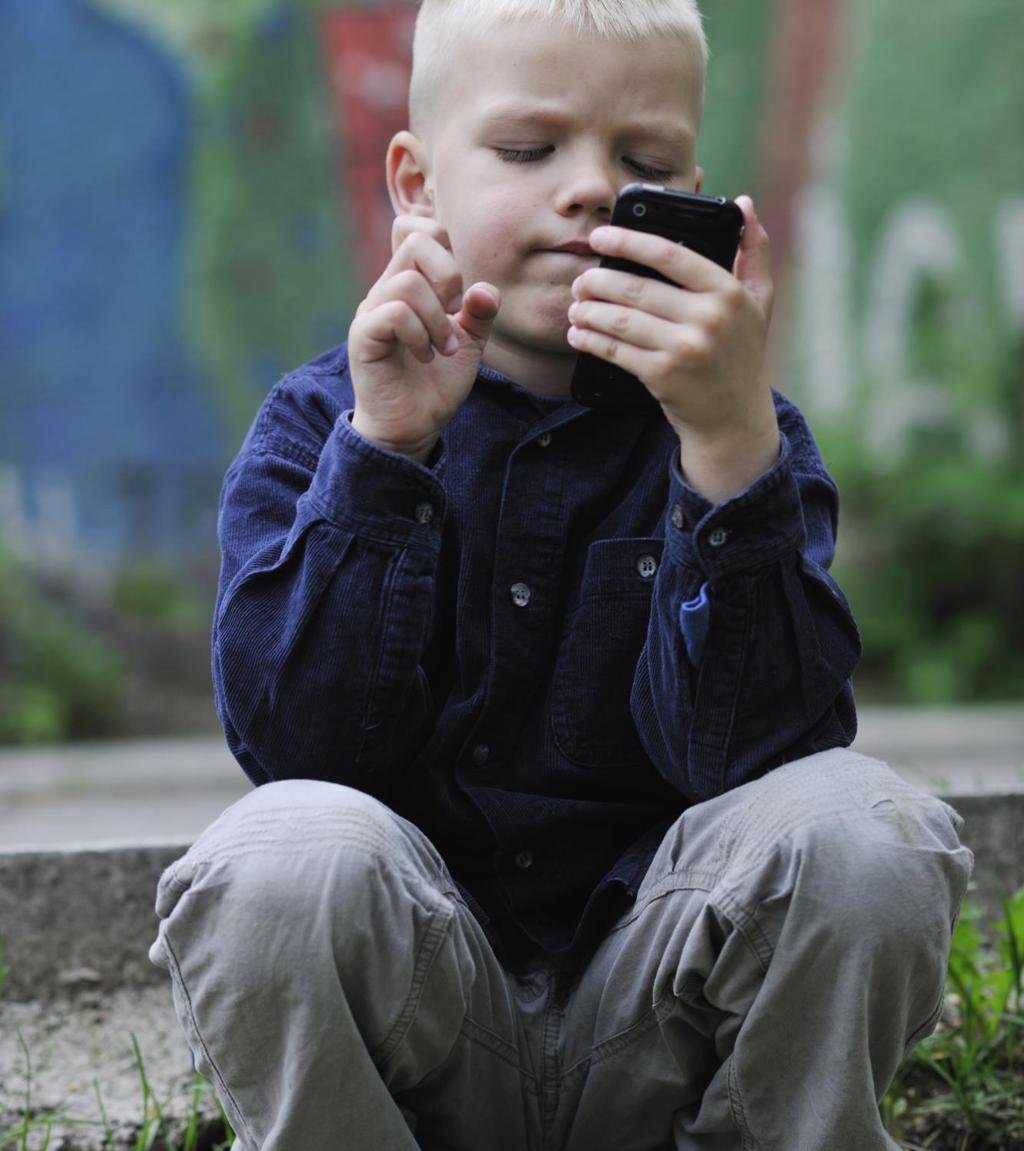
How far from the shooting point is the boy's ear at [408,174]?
205 centimetres

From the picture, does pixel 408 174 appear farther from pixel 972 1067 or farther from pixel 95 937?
pixel 972 1067

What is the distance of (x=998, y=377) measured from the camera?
18.6 ft

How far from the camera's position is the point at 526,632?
1852mm

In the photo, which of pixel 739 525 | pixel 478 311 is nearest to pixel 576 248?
pixel 478 311

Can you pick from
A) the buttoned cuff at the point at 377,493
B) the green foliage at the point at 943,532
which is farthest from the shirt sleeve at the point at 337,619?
the green foliage at the point at 943,532

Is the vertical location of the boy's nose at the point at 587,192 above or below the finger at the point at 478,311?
above

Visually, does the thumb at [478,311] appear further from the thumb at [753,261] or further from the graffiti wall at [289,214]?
the graffiti wall at [289,214]

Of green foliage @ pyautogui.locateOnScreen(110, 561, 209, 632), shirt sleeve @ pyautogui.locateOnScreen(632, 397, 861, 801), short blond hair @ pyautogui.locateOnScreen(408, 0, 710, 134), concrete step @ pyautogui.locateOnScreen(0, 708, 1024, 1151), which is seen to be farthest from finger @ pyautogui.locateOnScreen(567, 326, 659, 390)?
green foliage @ pyautogui.locateOnScreen(110, 561, 209, 632)

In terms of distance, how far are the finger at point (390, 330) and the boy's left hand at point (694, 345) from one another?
6.3 inches

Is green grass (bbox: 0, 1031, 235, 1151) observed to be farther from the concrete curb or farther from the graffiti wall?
the graffiti wall

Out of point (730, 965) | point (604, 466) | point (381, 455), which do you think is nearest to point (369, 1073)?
point (730, 965)

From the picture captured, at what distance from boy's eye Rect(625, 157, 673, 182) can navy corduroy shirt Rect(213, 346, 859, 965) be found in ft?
0.90

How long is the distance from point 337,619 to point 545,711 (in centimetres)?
31

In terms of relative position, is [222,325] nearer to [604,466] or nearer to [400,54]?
[400,54]
